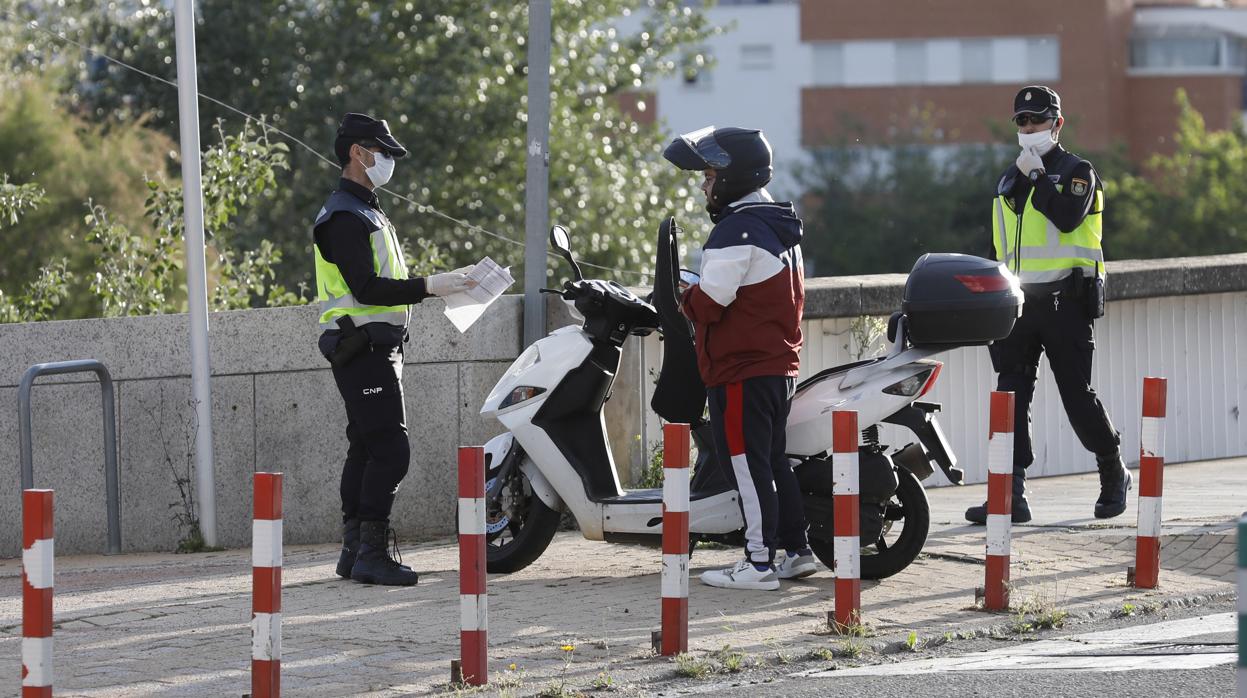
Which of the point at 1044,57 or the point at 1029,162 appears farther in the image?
the point at 1044,57

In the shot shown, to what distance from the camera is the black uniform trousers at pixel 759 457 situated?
23.6ft

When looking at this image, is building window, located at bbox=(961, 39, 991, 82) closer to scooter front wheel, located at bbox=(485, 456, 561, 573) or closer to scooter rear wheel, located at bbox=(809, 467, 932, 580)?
scooter front wheel, located at bbox=(485, 456, 561, 573)

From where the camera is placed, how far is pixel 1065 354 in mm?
8758

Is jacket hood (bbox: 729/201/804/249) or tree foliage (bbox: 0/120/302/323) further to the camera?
tree foliage (bbox: 0/120/302/323)

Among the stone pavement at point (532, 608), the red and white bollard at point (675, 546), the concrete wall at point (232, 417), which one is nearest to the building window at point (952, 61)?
the concrete wall at point (232, 417)

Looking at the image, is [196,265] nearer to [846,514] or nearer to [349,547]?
[349,547]

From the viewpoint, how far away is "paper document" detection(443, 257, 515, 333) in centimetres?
754

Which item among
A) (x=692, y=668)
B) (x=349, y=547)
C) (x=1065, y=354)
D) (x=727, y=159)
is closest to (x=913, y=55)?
(x=1065, y=354)

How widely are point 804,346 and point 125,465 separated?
146 inches

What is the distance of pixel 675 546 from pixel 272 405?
440cm

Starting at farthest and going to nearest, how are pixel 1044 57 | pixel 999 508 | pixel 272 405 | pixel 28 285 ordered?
1. pixel 1044 57
2. pixel 28 285
3. pixel 272 405
4. pixel 999 508

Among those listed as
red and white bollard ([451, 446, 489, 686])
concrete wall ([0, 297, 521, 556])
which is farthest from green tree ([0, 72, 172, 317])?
red and white bollard ([451, 446, 489, 686])

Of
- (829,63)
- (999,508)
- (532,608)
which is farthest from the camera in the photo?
(829,63)

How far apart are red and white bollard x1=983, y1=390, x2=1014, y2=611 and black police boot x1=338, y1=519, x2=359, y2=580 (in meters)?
2.56
